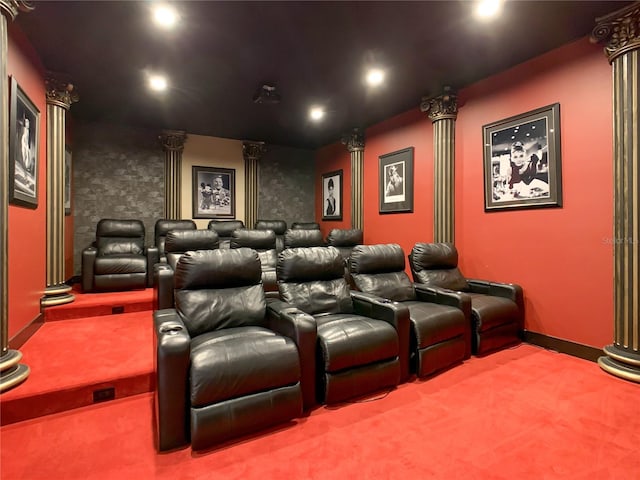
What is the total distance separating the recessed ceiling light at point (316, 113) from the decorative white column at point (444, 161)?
1531 mm

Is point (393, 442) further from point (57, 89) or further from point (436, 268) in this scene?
point (57, 89)

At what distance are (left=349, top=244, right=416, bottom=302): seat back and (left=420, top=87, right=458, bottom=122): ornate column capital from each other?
6.70 ft

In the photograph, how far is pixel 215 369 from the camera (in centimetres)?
167

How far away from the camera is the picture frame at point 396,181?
15.8 ft

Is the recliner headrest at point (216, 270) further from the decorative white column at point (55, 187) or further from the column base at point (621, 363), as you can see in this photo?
the column base at point (621, 363)

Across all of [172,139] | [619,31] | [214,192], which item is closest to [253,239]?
[214,192]

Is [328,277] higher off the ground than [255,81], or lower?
lower

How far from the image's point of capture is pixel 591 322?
2.88 metres

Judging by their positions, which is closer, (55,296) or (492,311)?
(492,311)

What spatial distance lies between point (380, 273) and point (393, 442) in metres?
1.70

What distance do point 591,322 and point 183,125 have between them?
20.4 feet

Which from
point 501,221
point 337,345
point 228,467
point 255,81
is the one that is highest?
point 255,81

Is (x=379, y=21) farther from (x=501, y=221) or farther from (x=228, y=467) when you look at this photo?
(x=228, y=467)

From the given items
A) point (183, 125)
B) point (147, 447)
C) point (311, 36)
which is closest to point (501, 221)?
point (311, 36)
